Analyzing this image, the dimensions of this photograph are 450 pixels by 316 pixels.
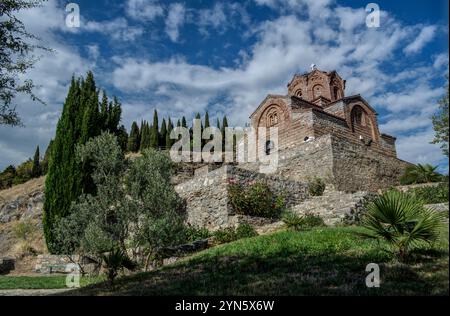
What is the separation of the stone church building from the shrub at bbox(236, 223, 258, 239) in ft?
3.37

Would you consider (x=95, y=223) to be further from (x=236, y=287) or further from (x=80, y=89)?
(x=80, y=89)

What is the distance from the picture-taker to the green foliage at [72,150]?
65.7ft

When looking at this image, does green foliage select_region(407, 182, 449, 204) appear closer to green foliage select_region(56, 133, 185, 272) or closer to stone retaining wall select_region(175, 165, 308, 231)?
stone retaining wall select_region(175, 165, 308, 231)

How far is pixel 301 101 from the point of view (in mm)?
31609

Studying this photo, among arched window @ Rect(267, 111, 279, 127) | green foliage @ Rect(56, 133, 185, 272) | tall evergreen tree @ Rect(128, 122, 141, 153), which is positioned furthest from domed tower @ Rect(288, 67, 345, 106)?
green foliage @ Rect(56, 133, 185, 272)

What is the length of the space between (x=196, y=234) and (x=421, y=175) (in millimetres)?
14509

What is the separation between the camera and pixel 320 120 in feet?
91.5

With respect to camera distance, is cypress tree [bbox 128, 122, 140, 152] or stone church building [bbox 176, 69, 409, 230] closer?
stone church building [bbox 176, 69, 409, 230]

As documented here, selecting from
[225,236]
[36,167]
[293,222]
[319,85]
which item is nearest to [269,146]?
[319,85]

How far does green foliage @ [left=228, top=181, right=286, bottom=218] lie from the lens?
1652 centimetres

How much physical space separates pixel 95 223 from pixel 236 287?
28.7 ft

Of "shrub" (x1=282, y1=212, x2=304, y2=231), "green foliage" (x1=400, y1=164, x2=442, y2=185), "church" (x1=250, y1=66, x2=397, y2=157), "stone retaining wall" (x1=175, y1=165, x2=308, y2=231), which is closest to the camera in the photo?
"shrub" (x1=282, y1=212, x2=304, y2=231)

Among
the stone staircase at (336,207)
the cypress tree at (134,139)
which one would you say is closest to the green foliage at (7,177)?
the cypress tree at (134,139)
